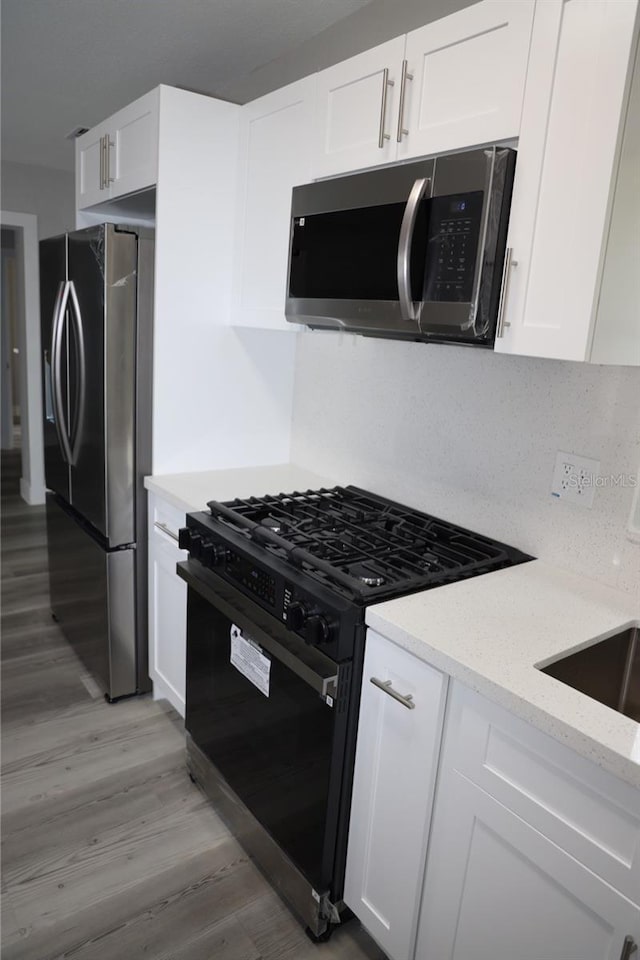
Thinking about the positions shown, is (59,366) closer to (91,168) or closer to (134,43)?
(91,168)

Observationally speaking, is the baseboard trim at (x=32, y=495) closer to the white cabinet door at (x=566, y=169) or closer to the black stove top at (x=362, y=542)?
the black stove top at (x=362, y=542)

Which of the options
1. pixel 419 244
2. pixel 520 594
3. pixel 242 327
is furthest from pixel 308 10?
pixel 520 594

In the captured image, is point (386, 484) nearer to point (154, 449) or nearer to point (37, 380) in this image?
point (154, 449)

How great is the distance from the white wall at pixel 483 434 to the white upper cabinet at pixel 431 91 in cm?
60

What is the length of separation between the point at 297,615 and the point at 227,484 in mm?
1007

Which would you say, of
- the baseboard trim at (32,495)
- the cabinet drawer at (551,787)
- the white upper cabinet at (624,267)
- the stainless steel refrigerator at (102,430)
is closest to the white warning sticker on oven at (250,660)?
the cabinet drawer at (551,787)

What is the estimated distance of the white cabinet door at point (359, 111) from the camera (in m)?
1.69

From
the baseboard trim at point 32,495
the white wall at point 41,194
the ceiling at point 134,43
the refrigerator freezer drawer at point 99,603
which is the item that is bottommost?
the baseboard trim at point 32,495

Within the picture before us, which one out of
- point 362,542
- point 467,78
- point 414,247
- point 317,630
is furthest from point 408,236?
point 317,630

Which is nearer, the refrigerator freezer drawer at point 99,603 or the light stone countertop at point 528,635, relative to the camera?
the light stone countertop at point 528,635

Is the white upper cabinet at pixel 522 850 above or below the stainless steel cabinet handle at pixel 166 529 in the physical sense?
below

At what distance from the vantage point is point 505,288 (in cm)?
145

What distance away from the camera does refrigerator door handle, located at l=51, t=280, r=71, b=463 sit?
8.69 ft

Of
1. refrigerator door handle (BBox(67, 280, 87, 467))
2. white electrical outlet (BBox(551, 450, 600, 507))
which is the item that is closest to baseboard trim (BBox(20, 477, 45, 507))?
refrigerator door handle (BBox(67, 280, 87, 467))
